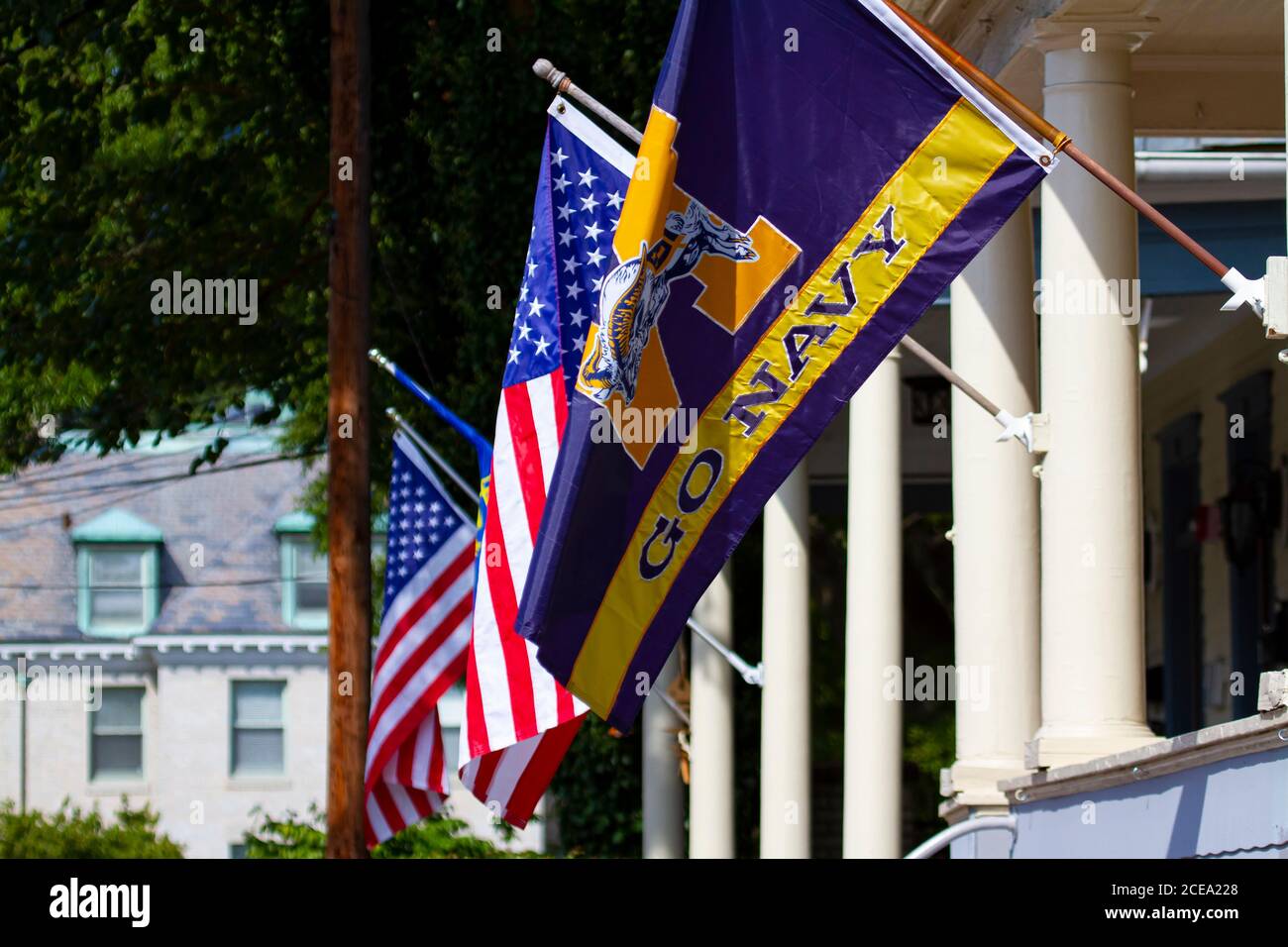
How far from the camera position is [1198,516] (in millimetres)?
21125

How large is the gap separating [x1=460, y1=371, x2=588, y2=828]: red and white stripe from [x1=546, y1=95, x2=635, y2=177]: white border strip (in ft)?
5.09

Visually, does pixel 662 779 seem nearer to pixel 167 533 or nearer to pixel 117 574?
pixel 117 574

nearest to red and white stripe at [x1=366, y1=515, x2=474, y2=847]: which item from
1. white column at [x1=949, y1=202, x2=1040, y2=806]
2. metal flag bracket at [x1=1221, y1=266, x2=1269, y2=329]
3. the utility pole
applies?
the utility pole

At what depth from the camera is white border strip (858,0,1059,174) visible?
7824mm

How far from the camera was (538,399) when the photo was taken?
1212 cm

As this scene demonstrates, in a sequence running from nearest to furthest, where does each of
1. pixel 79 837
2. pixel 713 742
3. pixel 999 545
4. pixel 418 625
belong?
pixel 999 545
pixel 418 625
pixel 713 742
pixel 79 837

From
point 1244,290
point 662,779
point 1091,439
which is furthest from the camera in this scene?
point 662,779

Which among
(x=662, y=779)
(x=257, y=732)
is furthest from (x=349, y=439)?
(x=257, y=732)

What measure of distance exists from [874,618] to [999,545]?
3117 millimetres

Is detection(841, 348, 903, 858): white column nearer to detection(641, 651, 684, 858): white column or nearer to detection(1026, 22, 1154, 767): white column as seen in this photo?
detection(1026, 22, 1154, 767): white column

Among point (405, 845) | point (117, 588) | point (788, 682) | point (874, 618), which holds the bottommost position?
point (405, 845)
